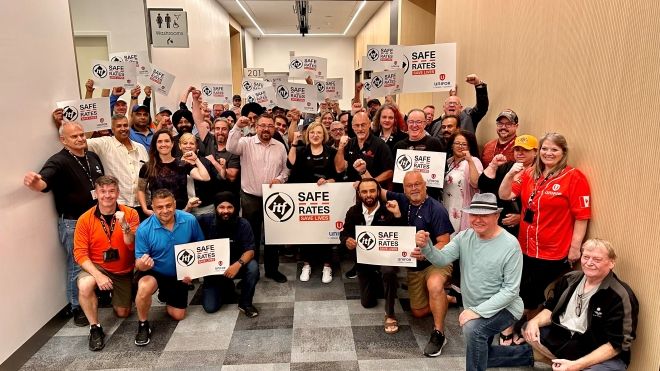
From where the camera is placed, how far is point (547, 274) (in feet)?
10.1

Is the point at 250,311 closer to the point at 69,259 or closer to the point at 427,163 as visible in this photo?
the point at 69,259

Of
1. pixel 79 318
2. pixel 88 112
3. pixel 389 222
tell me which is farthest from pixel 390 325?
pixel 88 112

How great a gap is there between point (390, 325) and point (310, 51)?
58.7 ft

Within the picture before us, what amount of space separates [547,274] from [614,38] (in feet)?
5.35

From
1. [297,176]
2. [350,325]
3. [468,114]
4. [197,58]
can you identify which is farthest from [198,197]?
[197,58]

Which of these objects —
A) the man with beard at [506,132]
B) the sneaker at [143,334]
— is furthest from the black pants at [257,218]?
the man with beard at [506,132]

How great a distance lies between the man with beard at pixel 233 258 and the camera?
3.92 m

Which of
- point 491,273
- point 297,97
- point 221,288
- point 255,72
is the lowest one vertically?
point 221,288

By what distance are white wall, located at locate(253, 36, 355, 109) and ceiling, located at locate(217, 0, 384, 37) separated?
113 cm

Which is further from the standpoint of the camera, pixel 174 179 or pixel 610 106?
pixel 174 179

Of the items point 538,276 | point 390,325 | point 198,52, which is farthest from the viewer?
point 198,52

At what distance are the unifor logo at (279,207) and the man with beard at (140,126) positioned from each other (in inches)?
65.4

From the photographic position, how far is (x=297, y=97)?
17.9 ft

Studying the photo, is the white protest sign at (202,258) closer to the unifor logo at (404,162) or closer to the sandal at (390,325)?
the sandal at (390,325)
